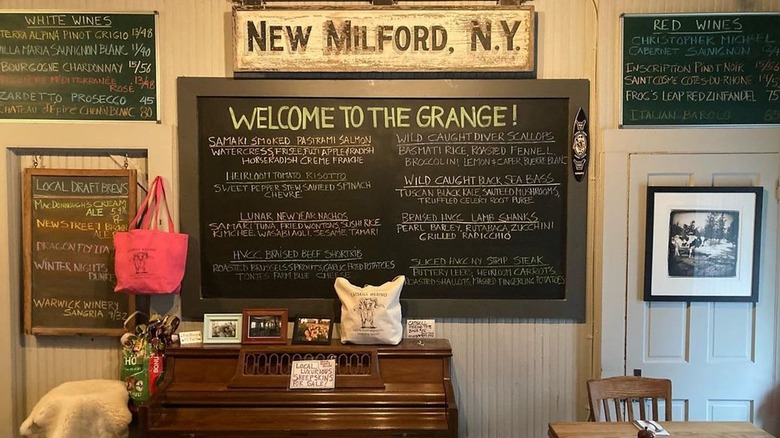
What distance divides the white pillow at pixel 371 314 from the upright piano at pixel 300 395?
0.05 m

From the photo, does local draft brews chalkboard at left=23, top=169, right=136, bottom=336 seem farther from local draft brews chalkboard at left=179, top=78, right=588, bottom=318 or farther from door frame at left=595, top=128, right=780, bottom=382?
door frame at left=595, top=128, right=780, bottom=382

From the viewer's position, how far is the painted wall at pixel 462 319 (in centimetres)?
269

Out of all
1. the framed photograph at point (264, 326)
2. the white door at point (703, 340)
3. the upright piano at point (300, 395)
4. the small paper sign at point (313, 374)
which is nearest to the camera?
the upright piano at point (300, 395)

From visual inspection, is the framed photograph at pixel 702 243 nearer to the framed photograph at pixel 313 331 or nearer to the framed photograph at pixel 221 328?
the framed photograph at pixel 313 331

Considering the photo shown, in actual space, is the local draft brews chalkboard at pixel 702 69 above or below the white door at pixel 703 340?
above

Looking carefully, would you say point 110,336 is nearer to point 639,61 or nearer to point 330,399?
point 330,399

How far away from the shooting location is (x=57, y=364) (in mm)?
2773

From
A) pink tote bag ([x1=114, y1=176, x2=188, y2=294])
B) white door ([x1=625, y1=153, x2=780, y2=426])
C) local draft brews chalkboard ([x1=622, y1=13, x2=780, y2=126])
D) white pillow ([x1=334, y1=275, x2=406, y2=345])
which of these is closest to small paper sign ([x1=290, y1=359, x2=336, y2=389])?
white pillow ([x1=334, y1=275, x2=406, y2=345])

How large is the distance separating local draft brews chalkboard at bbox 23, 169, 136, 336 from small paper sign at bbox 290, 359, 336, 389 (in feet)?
3.15

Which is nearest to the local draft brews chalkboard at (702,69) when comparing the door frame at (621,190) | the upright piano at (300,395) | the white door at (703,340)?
the door frame at (621,190)

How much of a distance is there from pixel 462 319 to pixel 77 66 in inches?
93.8

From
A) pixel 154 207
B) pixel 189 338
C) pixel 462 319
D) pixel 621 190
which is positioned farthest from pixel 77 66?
pixel 621 190

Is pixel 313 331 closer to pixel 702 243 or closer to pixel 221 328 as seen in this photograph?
pixel 221 328

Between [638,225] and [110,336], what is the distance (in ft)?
9.19
